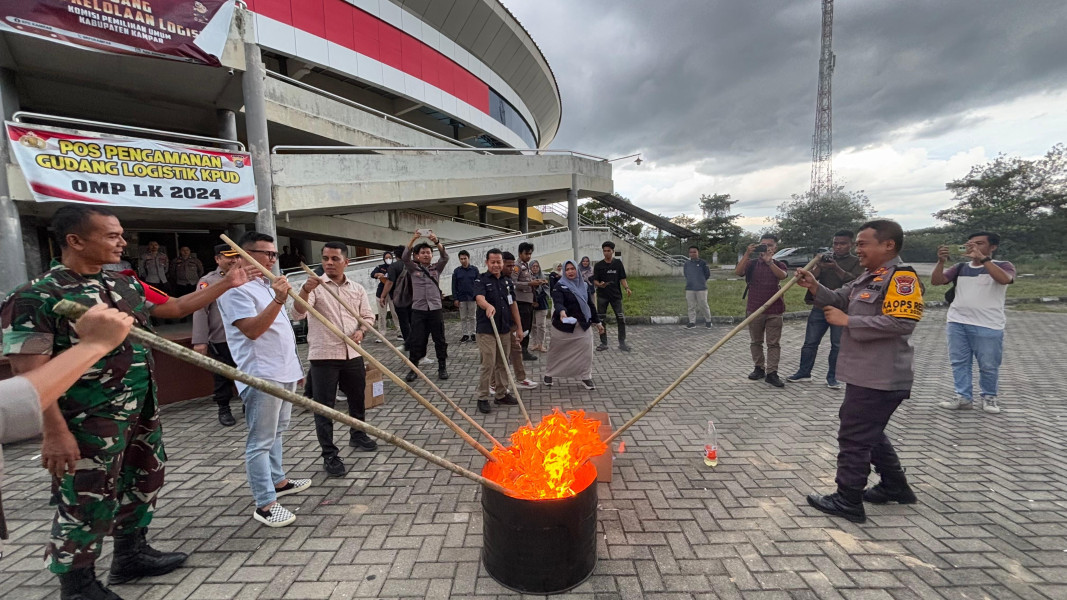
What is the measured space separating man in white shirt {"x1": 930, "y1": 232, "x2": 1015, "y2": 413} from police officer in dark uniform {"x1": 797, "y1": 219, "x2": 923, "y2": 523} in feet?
9.65

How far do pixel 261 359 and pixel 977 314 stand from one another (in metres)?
7.61

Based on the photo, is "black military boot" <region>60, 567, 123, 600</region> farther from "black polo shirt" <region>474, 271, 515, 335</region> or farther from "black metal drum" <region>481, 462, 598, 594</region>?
"black polo shirt" <region>474, 271, 515, 335</region>

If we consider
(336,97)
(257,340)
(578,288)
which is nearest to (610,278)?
(578,288)

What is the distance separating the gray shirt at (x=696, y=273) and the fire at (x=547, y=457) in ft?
28.3

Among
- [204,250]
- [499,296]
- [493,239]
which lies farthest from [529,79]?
[499,296]

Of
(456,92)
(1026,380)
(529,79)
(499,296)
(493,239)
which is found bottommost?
(1026,380)

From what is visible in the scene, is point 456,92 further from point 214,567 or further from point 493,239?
point 214,567

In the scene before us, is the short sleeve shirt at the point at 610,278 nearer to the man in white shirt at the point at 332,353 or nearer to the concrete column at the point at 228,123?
the man in white shirt at the point at 332,353

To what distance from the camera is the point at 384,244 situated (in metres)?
15.8

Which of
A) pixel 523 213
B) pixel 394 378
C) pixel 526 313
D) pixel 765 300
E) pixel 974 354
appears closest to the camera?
pixel 394 378

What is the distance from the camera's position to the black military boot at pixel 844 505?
313 cm

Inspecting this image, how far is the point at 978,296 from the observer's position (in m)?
5.07

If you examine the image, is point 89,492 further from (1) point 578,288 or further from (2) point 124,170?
(2) point 124,170

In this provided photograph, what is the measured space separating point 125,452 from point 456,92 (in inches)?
780
